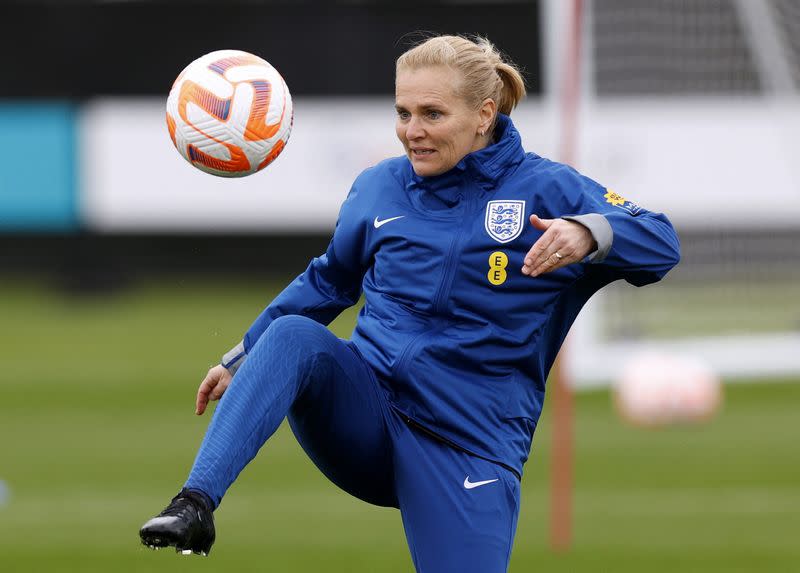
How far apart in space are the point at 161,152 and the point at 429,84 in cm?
1370

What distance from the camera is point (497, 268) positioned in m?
5.12

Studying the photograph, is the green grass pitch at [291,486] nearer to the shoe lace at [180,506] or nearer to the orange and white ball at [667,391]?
the orange and white ball at [667,391]

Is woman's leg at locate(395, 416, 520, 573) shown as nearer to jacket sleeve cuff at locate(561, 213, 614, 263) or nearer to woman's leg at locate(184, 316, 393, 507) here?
woman's leg at locate(184, 316, 393, 507)

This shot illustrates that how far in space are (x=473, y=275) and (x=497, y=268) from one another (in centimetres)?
8

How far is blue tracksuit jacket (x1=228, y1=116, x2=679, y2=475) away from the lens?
5.10 meters

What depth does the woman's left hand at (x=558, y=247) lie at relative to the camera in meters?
4.75

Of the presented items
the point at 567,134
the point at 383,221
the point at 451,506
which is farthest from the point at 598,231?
the point at 567,134

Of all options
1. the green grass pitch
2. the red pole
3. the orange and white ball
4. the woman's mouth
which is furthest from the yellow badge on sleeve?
A: the orange and white ball

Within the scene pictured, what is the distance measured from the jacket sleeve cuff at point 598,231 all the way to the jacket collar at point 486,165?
375mm

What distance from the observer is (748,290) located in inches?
451

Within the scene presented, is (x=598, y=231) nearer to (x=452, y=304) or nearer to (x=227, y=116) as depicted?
(x=452, y=304)

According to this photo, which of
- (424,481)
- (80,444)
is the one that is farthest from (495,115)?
(80,444)

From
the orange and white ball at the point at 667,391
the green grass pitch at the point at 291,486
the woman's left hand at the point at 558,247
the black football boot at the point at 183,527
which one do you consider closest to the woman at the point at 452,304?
the woman's left hand at the point at 558,247

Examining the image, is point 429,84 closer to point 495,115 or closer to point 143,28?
point 495,115
